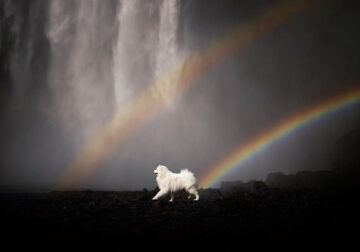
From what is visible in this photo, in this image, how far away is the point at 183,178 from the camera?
2052 centimetres

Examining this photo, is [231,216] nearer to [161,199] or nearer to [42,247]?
[161,199]

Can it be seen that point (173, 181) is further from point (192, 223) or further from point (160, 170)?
point (192, 223)

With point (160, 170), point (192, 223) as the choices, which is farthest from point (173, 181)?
point (192, 223)

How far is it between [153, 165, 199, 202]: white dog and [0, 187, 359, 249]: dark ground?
1.03 meters

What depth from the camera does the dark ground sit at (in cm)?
1051

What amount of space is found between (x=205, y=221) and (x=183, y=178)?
6.82 m

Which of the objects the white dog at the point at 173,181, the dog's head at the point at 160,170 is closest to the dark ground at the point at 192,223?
the white dog at the point at 173,181

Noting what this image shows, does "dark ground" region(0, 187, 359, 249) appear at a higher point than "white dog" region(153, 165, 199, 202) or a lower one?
lower

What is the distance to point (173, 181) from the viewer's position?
66.1ft

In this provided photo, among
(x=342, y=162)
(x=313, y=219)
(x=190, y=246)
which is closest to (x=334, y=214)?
(x=313, y=219)

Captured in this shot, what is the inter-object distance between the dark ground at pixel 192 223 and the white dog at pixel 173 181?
1.03m

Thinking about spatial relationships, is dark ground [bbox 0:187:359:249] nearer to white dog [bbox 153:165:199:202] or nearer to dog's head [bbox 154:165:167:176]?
white dog [bbox 153:165:199:202]

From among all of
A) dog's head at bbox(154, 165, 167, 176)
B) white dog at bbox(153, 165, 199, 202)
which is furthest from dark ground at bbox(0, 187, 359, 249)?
dog's head at bbox(154, 165, 167, 176)

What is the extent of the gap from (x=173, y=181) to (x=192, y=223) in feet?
22.5
